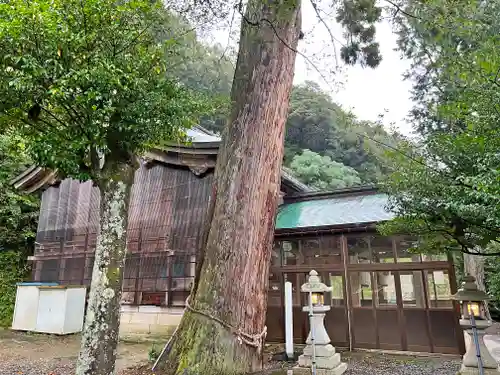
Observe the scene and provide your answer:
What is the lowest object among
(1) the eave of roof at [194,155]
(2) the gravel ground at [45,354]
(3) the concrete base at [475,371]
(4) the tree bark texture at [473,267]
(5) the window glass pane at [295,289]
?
(2) the gravel ground at [45,354]

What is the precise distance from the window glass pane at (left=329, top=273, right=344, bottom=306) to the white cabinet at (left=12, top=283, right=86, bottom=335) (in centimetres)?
644

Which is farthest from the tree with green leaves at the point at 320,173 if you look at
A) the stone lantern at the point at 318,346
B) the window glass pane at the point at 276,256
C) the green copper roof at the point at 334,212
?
the stone lantern at the point at 318,346

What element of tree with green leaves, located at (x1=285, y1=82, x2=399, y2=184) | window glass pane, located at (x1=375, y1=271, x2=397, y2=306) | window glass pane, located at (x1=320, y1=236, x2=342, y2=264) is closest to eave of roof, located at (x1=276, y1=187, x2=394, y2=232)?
window glass pane, located at (x1=320, y1=236, x2=342, y2=264)

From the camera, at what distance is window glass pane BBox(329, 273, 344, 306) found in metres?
7.72

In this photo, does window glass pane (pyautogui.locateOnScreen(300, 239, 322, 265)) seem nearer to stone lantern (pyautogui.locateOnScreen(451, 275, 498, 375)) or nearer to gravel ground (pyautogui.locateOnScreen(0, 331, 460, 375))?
gravel ground (pyautogui.locateOnScreen(0, 331, 460, 375))

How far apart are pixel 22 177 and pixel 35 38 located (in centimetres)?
1017

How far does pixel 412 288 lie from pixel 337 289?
154 centimetres

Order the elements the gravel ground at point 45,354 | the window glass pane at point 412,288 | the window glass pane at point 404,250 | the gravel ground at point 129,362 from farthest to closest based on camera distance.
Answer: the window glass pane at point 404,250
the window glass pane at point 412,288
the gravel ground at point 45,354
the gravel ground at point 129,362

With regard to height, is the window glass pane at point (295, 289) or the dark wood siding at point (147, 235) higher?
the dark wood siding at point (147, 235)

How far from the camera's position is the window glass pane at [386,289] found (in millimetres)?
7314

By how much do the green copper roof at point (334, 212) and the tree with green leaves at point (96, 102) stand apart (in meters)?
4.80

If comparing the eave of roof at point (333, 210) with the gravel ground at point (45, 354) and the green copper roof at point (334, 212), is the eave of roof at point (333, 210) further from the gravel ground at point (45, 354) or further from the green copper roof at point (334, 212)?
the gravel ground at point (45, 354)

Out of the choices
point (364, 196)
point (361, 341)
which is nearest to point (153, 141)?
point (361, 341)

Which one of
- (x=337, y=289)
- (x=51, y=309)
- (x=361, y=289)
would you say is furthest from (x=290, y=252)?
(x=51, y=309)
